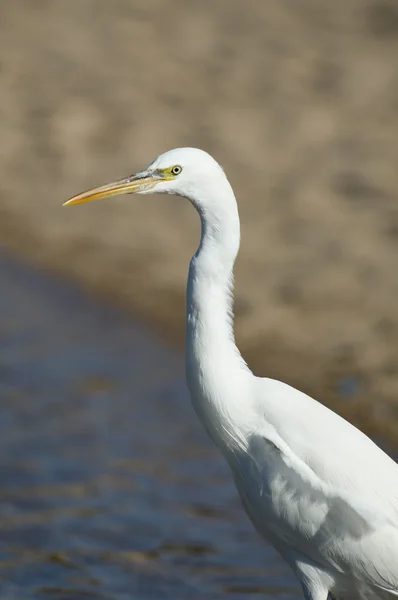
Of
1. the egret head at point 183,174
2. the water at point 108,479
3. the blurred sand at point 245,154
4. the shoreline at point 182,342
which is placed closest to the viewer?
the egret head at point 183,174

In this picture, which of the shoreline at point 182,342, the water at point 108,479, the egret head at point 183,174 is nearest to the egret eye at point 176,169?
the egret head at point 183,174

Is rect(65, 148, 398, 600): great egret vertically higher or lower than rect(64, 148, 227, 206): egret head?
lower

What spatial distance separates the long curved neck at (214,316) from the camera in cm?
534

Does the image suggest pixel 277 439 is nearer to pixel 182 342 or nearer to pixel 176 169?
pixel 176 169

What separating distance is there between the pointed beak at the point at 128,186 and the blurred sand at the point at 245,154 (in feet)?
11.7

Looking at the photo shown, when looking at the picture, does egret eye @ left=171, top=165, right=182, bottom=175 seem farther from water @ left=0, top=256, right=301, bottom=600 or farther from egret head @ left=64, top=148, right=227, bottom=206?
water @ left=0, top=256, right=301, bottom=600

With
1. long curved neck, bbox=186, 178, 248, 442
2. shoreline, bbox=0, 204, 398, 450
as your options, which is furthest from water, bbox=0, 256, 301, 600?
long curved neck, bbox=186, 178, 248, 442

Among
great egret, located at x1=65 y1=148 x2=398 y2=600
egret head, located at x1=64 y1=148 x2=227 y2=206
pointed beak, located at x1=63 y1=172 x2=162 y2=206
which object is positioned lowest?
great egret, located at x1=65 y1=148 x2=398 y2=600

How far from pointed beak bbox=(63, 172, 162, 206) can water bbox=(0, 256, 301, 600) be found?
2.28m

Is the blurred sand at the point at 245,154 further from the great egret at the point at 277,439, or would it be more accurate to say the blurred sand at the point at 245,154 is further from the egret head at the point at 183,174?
the egret head at the point at 183,174

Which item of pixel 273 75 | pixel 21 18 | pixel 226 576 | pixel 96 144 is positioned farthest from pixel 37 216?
pixel 226 576

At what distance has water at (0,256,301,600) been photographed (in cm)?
694

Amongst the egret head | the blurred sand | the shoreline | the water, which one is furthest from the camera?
the blurred sand

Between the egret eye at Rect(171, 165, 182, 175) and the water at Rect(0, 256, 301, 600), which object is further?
the water at Rect(0, 256, 301, 600)
